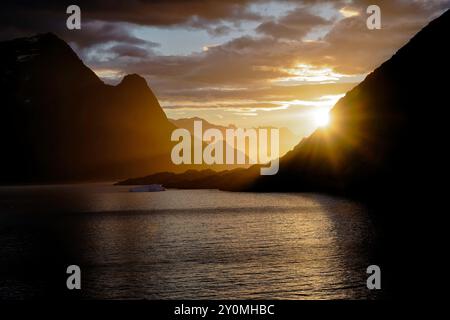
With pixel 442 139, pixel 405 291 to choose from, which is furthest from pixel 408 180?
pixel 405 291

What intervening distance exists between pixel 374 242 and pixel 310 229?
21.7 meters

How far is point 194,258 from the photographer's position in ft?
232

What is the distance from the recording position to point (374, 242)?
271 ft

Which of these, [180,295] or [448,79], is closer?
[180,295]

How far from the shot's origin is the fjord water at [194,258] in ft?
171

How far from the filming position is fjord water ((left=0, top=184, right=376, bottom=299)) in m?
52.2

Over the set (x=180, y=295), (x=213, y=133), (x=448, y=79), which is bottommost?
(x=180, y=295)
